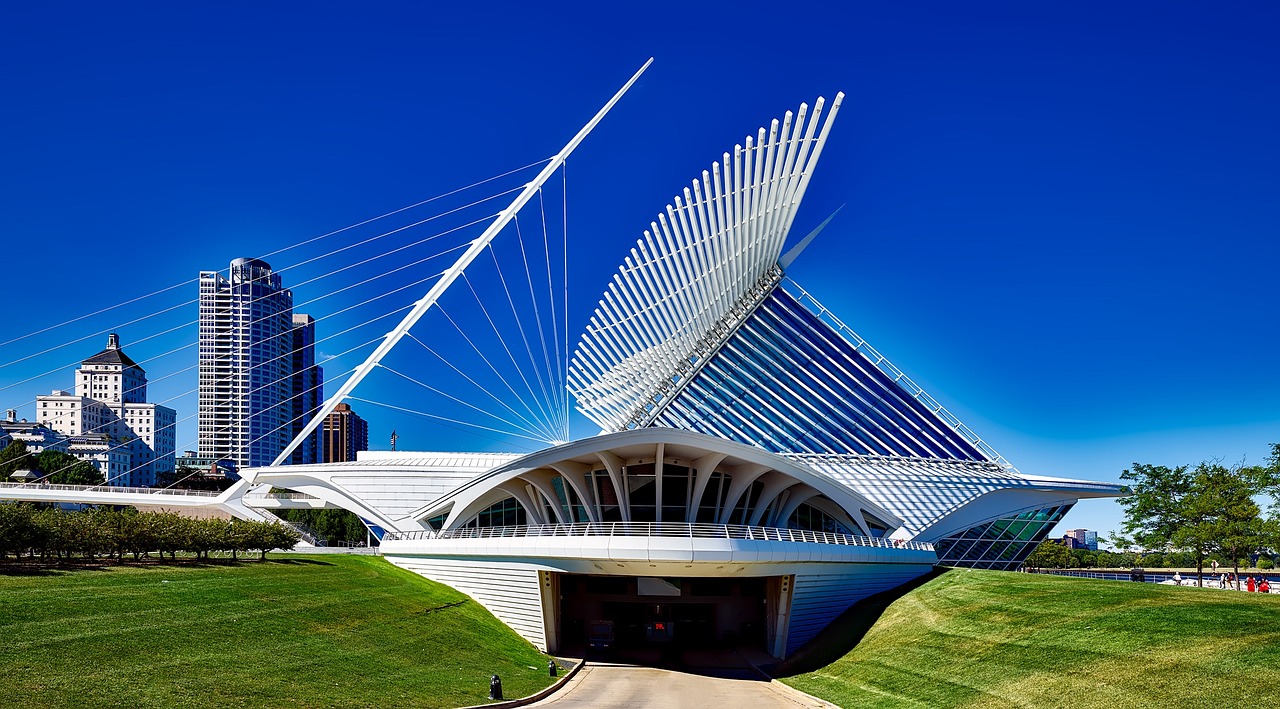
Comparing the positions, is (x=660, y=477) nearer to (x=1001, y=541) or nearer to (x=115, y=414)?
(x=1001, y=541)

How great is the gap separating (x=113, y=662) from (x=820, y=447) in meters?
36.5

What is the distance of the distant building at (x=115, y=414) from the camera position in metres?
157

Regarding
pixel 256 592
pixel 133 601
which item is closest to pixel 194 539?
Result: pixel 256 592

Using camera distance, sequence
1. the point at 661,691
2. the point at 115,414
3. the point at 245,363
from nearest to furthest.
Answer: the point at 661,691, the point at 115,414, the point at 245,363

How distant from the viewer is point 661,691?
97.5 feet

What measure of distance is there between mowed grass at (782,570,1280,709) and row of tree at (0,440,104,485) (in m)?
75.6

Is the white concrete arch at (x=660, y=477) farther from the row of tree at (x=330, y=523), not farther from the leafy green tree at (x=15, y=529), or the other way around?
the row of tree at (x=330, y=523)

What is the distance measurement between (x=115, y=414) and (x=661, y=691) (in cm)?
16936

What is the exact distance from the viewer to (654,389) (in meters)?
58.6

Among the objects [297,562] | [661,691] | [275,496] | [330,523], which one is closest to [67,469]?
[330,523]

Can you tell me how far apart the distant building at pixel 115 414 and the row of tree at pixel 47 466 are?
55964 mm

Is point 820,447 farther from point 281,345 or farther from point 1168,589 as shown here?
point 281,345

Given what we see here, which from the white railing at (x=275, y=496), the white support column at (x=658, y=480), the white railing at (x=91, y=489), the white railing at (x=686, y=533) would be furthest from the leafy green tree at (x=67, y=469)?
the white support column at (x=658, y=480)

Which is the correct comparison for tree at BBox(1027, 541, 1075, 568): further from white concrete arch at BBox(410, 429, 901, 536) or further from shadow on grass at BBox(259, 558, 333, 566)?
shadow on grass at BBox(259, 558, 333, 566)
